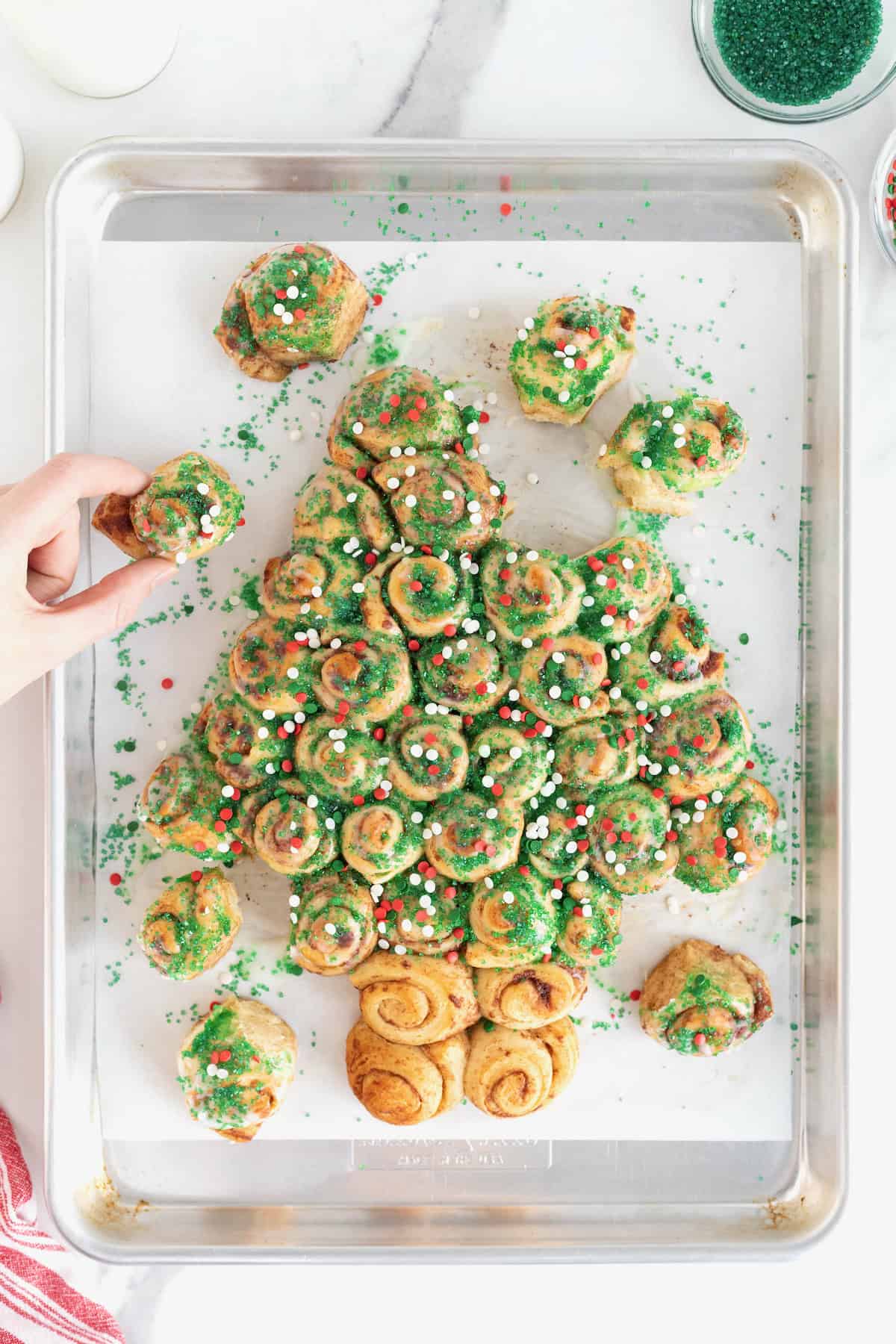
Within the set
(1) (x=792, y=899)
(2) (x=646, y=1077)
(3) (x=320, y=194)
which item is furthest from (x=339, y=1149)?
(3) (x=320, y=194)

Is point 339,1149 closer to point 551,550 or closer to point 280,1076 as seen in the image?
point 280,1076

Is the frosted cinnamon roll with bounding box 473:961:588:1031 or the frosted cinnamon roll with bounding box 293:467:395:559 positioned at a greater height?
the frosted cinnamon roll with bounding box 293:467:395:559

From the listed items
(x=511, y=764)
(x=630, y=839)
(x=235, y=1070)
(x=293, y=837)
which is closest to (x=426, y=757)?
(x=511, y=764)

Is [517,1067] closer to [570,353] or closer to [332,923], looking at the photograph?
[332,923]

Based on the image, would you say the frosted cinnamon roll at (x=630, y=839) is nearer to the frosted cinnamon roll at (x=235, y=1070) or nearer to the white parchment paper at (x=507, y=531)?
the white parchment paper at (x=507, y=531)

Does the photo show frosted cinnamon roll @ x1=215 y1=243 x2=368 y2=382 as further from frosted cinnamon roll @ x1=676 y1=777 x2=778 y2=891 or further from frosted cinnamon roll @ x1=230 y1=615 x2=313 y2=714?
frosted cinnamon roll @ x1=676 y1=777 x2=778 y2=891

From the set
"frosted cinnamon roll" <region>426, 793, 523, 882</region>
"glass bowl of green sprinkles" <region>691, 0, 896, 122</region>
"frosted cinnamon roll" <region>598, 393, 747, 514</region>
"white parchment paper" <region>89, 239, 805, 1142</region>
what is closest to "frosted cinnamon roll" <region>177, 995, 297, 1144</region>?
"white parchment paper" <region>89, 239, 805, 1142</region>

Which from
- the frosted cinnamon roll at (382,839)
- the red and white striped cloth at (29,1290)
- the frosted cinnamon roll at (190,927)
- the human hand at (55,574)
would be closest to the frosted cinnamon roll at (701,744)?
the frosted cinnamon roll at (382,839)
